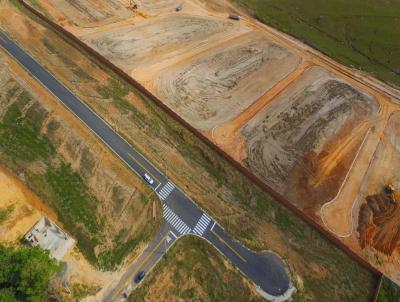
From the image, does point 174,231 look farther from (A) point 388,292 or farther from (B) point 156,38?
(B) point 156,38

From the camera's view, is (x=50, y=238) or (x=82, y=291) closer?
(x=82, y=291)

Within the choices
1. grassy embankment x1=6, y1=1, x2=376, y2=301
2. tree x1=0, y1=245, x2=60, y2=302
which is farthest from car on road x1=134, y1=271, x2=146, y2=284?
grassy embankment x1=6, y1=1, x2=376, y2=301

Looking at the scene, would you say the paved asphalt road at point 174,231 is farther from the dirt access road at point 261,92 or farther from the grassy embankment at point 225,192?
the dirt access road at point 261,92

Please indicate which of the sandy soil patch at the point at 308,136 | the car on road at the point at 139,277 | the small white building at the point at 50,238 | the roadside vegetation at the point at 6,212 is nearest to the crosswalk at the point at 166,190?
the car on road at the point at 139,277

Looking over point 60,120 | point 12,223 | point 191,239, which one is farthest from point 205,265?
point 60,120

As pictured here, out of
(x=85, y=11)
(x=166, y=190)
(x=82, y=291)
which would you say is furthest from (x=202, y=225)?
(x=85, y=11)

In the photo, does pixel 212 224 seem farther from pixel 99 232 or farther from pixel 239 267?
pixel 99 232

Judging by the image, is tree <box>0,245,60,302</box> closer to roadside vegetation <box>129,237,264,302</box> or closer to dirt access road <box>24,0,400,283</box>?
roadside vegetation <box>129,237,264,302</box>
